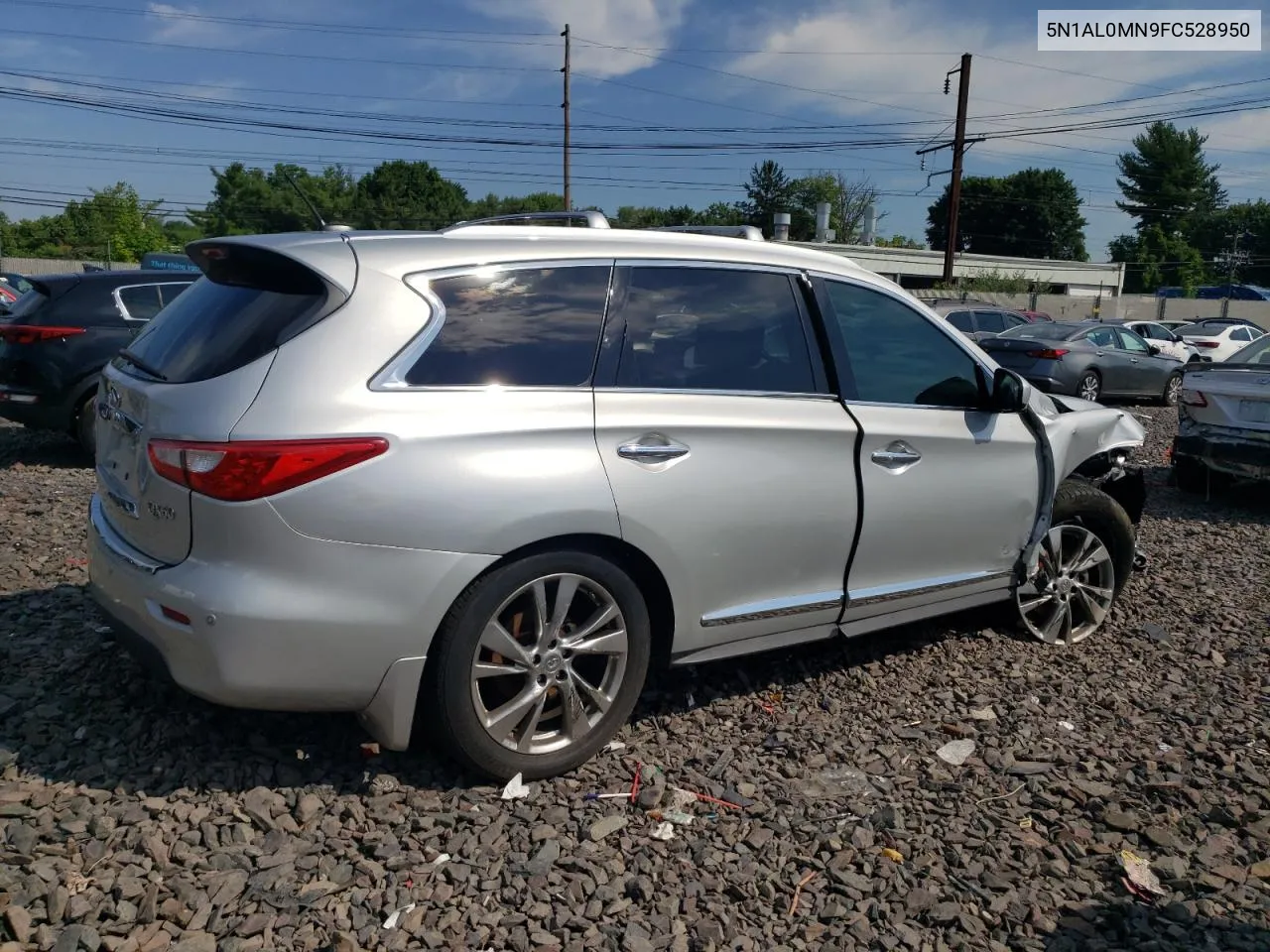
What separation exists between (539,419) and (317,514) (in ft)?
2.35

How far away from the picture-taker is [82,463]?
28.9 ft

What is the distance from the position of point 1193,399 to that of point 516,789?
733 cm

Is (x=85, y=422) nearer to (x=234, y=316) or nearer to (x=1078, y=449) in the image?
(x=234, y=316)

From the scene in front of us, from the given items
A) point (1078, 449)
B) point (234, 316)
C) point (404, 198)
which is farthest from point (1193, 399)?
point (404, 198)

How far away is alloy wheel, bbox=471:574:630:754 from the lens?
3.07 m

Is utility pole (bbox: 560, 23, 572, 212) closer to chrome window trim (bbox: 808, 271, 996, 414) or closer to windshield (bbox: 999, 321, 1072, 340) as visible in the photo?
windshield (bbox: 999, 321, 1072, 340)

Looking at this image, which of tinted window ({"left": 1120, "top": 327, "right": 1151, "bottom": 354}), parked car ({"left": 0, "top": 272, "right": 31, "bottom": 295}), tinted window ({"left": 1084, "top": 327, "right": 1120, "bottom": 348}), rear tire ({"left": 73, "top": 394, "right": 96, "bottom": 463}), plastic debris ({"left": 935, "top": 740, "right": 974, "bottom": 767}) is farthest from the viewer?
parked car ({"left": 0, "top": 272, "right": 31, "bottom": 295})

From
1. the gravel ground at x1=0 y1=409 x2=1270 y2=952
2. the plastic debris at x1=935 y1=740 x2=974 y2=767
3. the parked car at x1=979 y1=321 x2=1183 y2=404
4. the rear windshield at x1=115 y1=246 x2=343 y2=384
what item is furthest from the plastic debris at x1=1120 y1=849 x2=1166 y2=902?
the parked car at x1=979 y1=321 x2=1183 y2=404

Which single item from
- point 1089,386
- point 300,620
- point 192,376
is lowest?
point 1089,386

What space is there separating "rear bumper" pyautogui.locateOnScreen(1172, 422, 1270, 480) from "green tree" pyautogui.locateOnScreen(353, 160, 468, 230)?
63.7 meters

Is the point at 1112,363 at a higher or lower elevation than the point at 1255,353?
lower

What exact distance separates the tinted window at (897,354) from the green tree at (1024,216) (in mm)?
91534

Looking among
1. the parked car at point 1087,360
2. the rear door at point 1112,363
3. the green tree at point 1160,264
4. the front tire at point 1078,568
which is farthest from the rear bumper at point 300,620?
the green tree at point 1160,264

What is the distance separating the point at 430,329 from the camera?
9.86 feet
